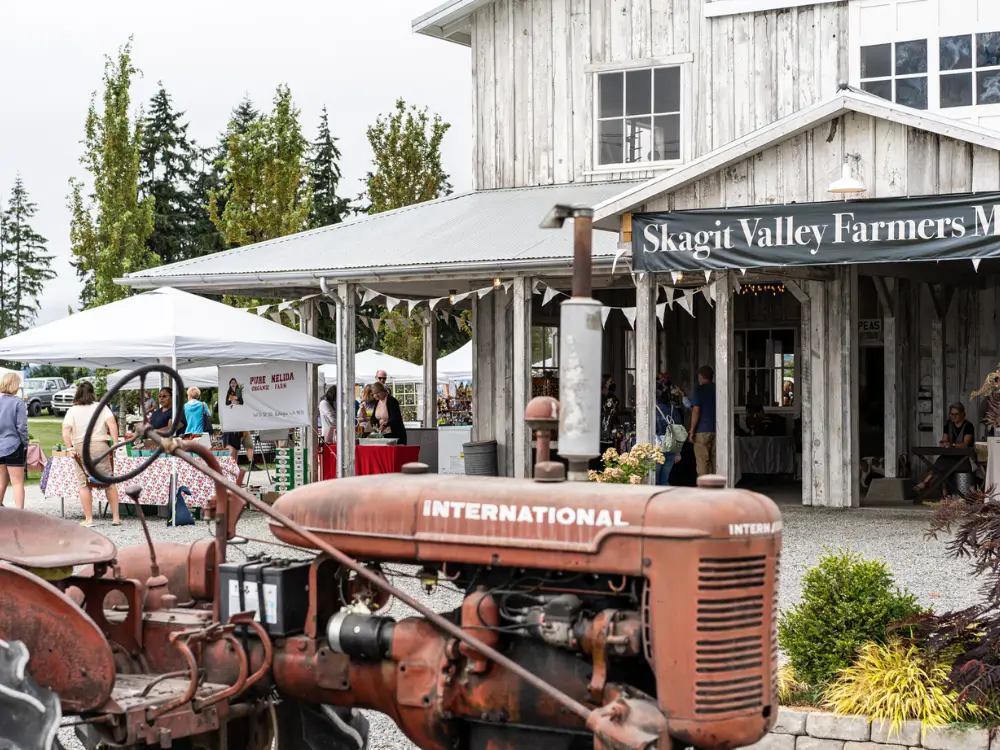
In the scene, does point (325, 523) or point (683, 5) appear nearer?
point (325, 523)

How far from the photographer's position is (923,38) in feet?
51.4

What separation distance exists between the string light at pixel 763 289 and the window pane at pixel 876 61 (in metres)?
3.41

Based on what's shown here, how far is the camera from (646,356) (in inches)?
525

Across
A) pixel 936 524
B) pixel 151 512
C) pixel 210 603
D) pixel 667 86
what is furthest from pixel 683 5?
pixel 210 603

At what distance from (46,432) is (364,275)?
27715 mm

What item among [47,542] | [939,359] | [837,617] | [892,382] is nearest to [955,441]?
[892,382]


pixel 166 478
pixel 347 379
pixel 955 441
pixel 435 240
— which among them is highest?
pixel 435 240

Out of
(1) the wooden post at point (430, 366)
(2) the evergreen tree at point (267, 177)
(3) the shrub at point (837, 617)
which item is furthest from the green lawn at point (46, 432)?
(3) the shrub at point (837, 617)

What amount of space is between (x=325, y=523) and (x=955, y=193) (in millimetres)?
8238

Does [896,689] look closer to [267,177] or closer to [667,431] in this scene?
[667,431]

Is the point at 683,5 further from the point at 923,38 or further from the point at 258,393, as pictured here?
the point at 258,393

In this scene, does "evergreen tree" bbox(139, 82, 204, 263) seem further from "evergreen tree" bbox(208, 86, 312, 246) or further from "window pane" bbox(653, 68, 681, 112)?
"window pane" bbox(653, 68, 681, 112)

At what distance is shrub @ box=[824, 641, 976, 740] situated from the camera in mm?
5742

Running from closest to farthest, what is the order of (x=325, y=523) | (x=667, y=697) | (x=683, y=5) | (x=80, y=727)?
(x=667, y=697)
(x=325, y=523)
(x=80, y=727)
(x=683, y=5)
